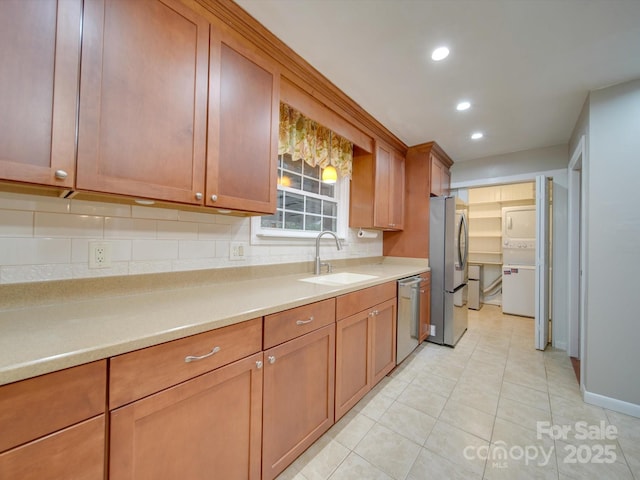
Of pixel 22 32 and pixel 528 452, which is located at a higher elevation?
pixel 22 32

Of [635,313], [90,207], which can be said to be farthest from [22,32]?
[635,313]

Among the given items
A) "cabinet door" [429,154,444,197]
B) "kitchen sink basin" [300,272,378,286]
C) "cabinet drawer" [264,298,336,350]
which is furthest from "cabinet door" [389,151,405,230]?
"cabinet drawer" [264,298,336,350]

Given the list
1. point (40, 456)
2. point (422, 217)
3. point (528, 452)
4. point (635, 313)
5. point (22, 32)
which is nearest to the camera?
point (40, 456)

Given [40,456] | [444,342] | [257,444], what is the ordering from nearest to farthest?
[40,456]
[257,444]
[444,342]

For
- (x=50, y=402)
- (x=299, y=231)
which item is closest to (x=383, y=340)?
(x=299, y=231)

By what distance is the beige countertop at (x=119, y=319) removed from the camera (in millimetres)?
625

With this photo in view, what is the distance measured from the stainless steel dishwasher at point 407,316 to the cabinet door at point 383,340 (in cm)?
10

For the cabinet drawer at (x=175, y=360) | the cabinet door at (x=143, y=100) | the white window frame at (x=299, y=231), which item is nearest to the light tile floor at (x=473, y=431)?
the cabinet drawer at (x=175, y=360)

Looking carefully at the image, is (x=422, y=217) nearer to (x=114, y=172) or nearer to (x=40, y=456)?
(x=114, y=172)

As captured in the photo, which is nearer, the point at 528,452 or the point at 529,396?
the point at 528,452

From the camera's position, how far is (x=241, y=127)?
136cm

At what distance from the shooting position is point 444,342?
9.54ft

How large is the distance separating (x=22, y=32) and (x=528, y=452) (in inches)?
115

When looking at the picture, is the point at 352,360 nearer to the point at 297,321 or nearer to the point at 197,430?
the point at 297,321
